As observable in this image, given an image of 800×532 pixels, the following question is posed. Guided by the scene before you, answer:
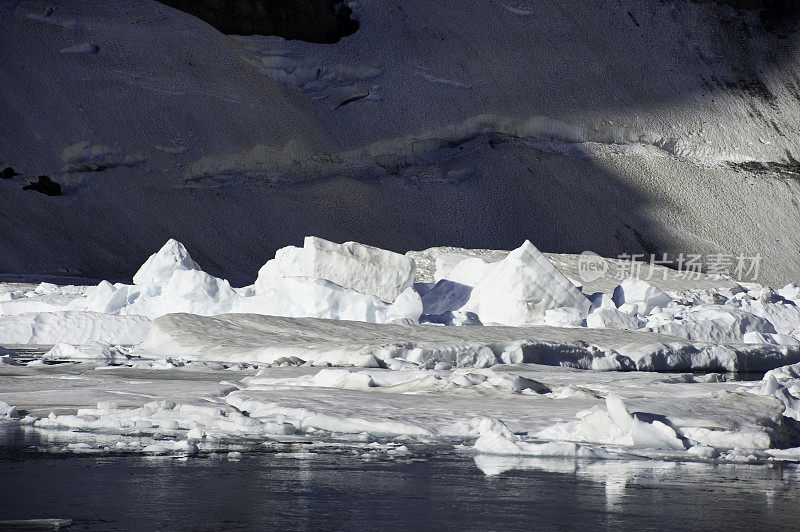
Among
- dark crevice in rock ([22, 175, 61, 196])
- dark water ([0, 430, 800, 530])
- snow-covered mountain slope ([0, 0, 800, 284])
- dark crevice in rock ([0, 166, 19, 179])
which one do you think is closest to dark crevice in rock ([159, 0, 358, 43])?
snow-covered mountain slope ([0, 0, 800, 284])

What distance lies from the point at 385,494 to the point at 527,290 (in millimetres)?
9080

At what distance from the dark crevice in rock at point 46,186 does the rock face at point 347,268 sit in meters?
16.6

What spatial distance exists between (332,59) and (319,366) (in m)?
27.1

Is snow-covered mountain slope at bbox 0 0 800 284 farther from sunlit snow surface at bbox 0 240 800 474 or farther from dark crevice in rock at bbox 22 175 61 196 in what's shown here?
sunlit snow surface at bbox 0 240 800 474

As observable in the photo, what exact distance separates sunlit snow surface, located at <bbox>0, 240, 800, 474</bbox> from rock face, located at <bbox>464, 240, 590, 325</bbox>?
0.02 metres

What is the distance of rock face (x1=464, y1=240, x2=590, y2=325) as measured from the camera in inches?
499

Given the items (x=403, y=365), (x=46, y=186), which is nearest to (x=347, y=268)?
(x=403, y=365)

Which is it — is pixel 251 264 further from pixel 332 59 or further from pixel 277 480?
pixel 277 480

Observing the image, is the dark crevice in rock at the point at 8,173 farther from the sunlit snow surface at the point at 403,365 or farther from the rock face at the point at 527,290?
the rock face at the point at 527,290

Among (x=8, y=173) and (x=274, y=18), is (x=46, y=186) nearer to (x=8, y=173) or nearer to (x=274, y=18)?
(x=8, y=173)

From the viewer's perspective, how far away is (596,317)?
12836 millimetres

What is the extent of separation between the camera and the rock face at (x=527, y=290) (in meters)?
12.7

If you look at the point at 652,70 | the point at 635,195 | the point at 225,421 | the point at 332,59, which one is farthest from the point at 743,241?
the point at 225,421

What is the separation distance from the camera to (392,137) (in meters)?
33.8
